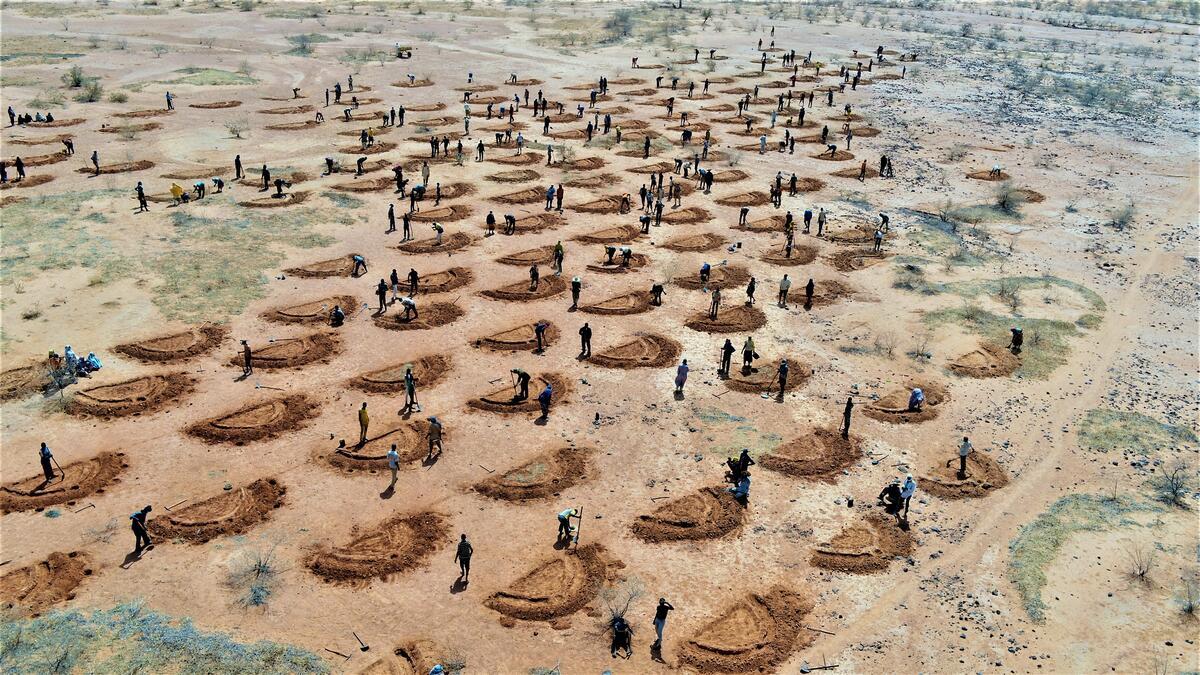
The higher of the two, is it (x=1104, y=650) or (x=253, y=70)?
(x=253, y=70)

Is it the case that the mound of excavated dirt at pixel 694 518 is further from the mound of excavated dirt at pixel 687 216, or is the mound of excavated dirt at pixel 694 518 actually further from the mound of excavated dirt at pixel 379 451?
the mound of excavated dirt at pixel 687 216

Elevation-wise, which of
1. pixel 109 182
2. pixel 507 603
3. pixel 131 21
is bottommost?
pixel 507 603

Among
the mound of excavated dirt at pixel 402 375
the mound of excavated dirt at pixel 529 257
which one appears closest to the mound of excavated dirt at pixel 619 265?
the mound of excavated dirt at pixel 529 257

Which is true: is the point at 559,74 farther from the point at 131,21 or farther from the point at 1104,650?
the point at 1104,650

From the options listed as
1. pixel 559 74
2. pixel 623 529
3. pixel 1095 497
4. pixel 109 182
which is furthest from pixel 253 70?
pixel 1095 497

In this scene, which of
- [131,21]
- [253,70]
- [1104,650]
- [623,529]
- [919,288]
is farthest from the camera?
[131,21]

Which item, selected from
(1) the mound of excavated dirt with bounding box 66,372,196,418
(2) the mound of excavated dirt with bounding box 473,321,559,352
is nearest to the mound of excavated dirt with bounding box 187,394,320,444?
(1) the mound of excavated dirt with bounding box 66,372,196,418

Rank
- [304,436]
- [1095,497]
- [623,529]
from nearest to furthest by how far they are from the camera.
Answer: [623,529] → [1095,497] → [304,436]

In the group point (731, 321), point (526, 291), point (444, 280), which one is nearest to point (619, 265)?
point (526, 291)
